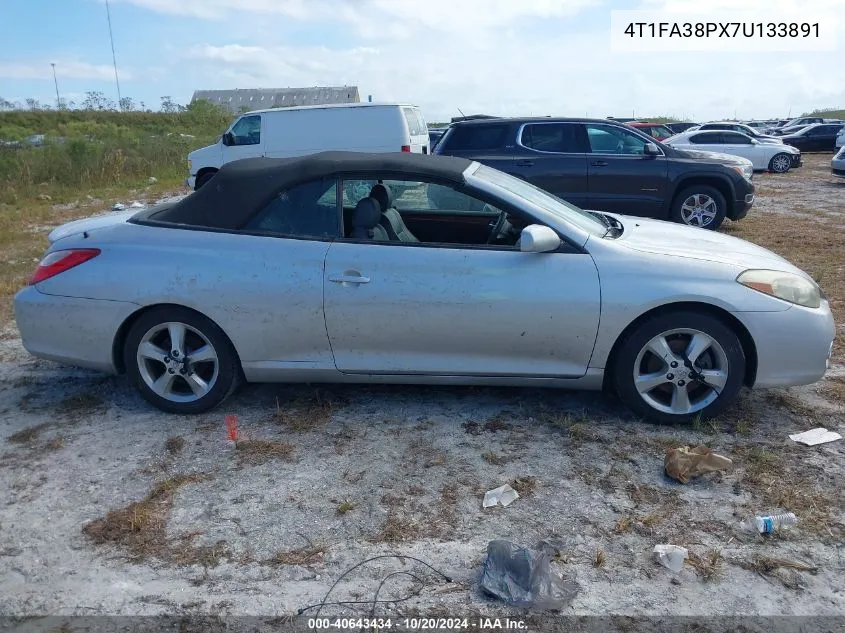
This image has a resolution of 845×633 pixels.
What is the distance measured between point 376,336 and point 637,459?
156 cm

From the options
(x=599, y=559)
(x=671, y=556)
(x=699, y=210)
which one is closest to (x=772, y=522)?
(x=671, y=556)

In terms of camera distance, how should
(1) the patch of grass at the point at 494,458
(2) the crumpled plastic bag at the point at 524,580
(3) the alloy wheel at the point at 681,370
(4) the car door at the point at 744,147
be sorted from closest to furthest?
(2) the crumpled plastic bag at the point at 524,580 < (1) the patch of grass at the point at 494,458 < (3) the alloy wheel at the point at 681,370 < (4) the car door at the point at 744,147

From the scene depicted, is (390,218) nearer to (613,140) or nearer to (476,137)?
(476,137)

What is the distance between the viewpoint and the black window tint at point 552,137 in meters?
10.2

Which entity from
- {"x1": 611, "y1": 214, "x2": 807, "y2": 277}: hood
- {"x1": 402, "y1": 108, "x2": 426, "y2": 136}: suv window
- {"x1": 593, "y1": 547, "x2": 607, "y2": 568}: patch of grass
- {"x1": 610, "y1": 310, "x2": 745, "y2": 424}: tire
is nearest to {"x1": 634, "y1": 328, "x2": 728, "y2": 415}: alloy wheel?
{"x1": 610, "y1": 310, "x2": 745, "y2": 424}: tire

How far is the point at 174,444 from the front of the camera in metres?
3.94

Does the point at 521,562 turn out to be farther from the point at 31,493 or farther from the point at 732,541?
the point at 31,493

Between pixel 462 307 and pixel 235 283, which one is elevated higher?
pixel 235 283

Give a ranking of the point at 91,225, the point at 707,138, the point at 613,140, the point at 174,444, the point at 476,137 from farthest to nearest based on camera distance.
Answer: the point at 707,138, the point at 476,137, the point at 613,140, the point at 91,225, the point at 174,444

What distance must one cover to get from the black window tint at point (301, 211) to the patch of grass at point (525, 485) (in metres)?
1.80

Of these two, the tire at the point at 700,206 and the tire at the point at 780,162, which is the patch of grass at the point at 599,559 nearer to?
the tire at the point at 700,206

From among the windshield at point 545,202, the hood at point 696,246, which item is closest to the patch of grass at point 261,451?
the windshield at point 545,202

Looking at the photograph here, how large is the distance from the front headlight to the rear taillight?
379 cm

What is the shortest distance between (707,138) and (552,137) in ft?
44.7
